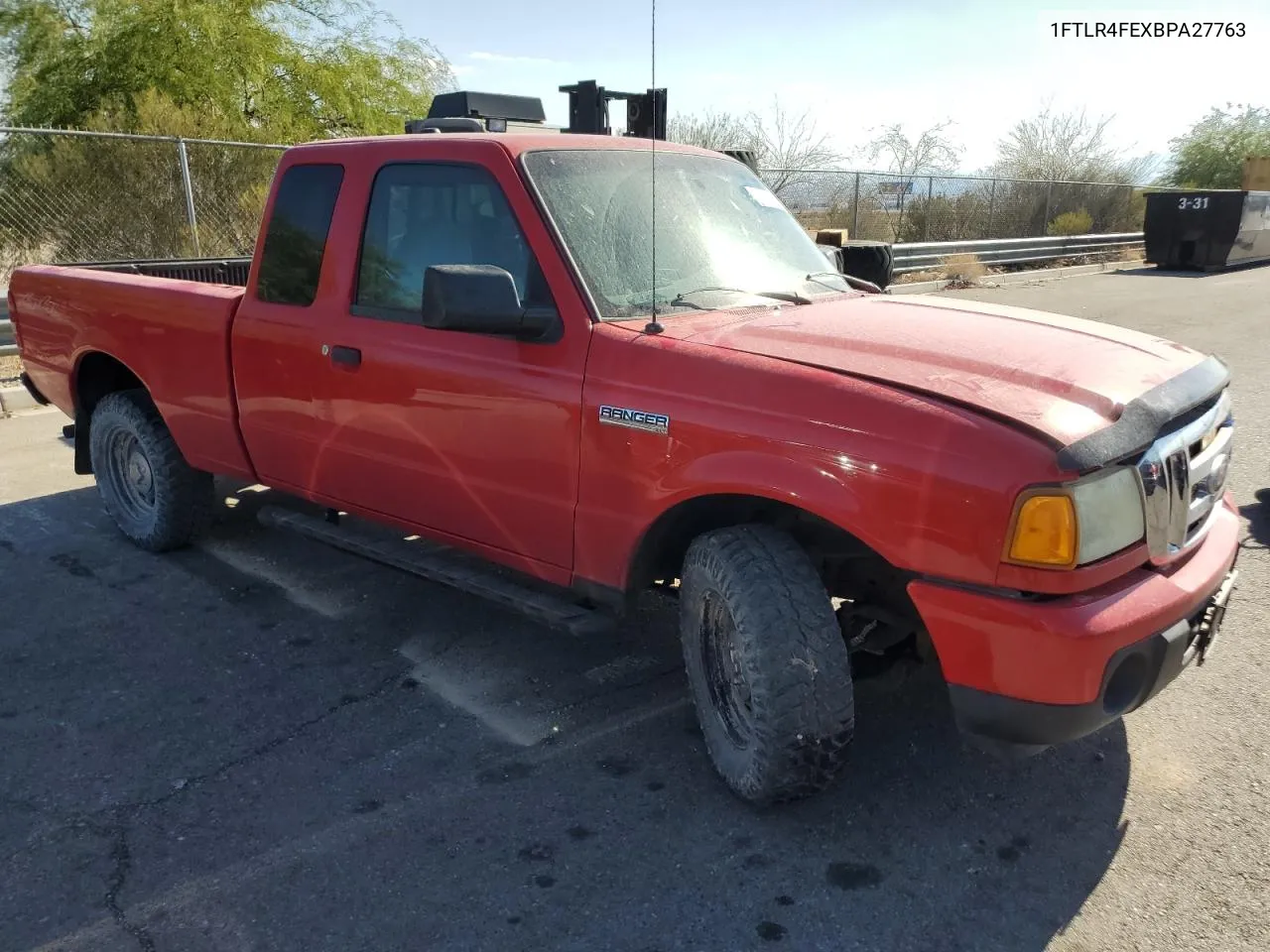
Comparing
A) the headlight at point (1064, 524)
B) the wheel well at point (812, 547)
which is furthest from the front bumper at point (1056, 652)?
the wheel well at point (812, 547)

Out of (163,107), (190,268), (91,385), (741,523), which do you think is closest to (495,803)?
(741,523)

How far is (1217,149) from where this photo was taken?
121 feet

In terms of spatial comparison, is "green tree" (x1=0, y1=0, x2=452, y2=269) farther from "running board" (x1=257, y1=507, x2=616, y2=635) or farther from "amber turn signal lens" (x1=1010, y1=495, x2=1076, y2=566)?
"amber turn signal lens" (x1=1010, y1=495, x2=1076, y2=566)

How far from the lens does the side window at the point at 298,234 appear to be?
4.08 m

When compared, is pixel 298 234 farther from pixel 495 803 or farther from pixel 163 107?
pixel 163 107

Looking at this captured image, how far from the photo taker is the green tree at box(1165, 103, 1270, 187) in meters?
36.2

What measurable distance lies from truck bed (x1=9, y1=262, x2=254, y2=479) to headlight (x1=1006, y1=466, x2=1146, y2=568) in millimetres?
3465

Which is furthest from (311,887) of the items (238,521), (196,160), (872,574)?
(196,160)

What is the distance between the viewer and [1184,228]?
66.4 ft

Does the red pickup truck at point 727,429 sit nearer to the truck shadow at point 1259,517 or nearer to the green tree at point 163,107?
the truck shadow at point 1259,517

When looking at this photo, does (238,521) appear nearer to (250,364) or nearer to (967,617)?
(250,364)

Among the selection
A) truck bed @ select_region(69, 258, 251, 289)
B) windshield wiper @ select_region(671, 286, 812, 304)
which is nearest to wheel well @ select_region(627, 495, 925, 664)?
windshield wiper @ select_region(671, 286, 812, 304)

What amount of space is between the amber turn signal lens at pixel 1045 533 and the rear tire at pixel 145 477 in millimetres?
4117

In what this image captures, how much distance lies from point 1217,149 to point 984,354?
41.1 m
